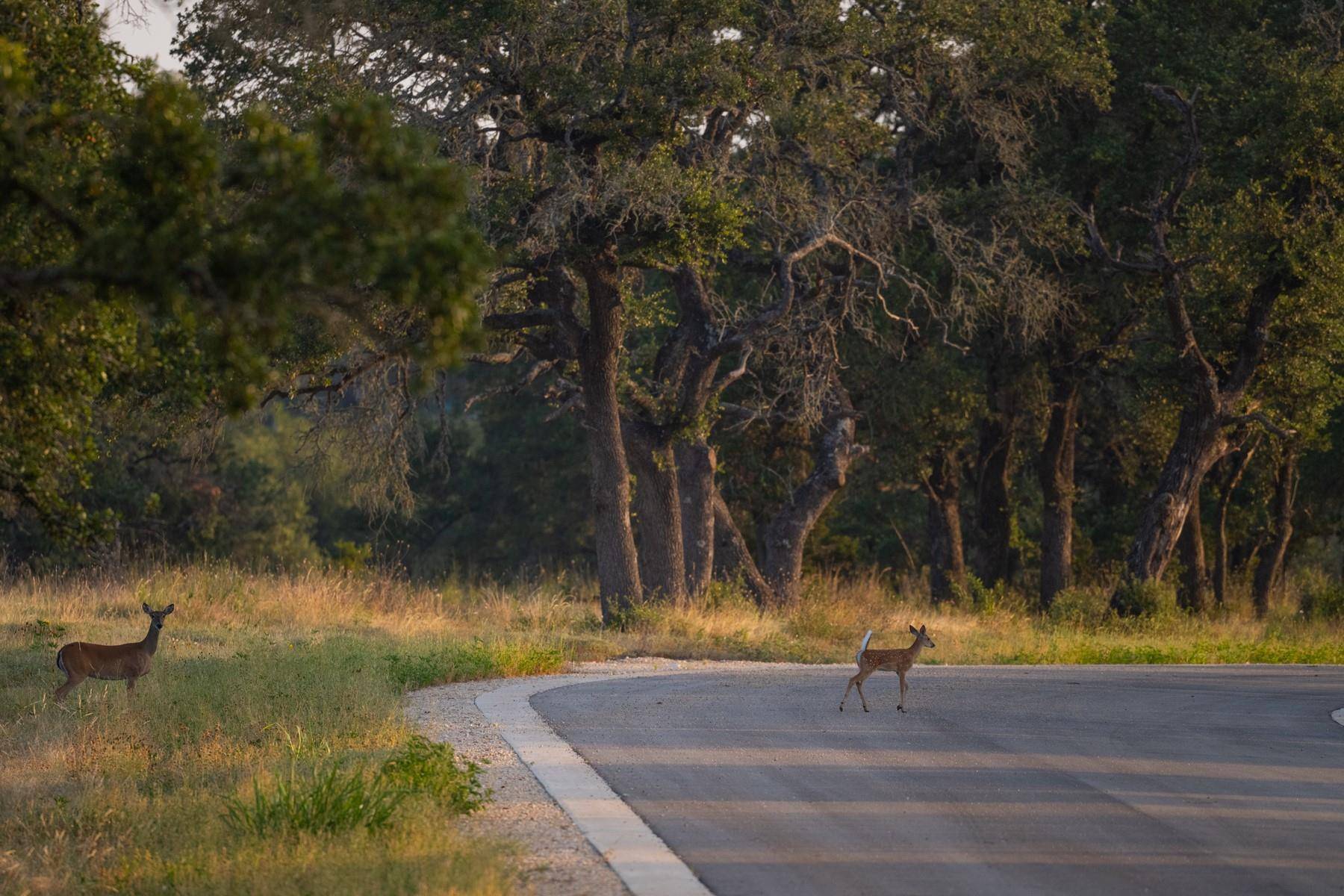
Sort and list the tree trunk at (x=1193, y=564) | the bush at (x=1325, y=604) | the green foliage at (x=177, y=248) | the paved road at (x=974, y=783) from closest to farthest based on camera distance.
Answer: the green foliage at (x=177, y=248) < the paved road at (x=974, y=783) < the bush at (x=1325, y=604) < the tree trunk at (x=1193, y=564)

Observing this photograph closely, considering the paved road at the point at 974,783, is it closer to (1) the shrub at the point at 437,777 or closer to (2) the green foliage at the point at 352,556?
(1) the shrub at the point at 437,777

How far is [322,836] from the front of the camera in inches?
315

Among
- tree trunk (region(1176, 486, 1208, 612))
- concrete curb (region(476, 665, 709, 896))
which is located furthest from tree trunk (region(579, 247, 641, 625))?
tree trunk (region(1176, 486, 1208, 612))

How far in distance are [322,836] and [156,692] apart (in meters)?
5.99

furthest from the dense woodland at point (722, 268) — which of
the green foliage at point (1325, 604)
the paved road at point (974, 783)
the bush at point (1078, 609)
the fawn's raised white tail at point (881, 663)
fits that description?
the fawn's raised white tail at point (881, 663)

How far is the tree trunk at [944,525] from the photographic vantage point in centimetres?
3369

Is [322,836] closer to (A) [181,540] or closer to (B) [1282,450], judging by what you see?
(B) [1282,450]

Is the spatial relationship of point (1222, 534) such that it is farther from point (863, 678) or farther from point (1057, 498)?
point (863, 678)

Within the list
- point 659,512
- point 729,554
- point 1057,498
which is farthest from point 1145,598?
point 659,512

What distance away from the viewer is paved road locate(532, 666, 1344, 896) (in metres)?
7.84

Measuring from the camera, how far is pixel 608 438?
22.5m

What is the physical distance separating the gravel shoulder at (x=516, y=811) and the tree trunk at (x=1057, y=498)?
20.1 metres

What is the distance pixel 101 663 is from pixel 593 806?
6035 mm

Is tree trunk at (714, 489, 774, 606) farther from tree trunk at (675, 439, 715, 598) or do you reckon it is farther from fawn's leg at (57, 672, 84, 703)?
fawn's leg at (57, 672, 84, 703)
